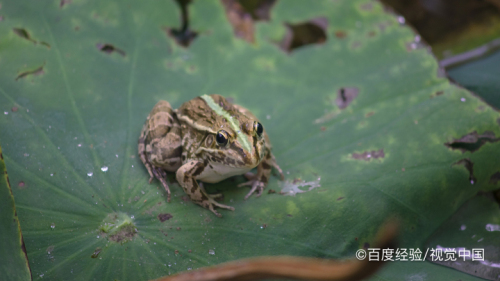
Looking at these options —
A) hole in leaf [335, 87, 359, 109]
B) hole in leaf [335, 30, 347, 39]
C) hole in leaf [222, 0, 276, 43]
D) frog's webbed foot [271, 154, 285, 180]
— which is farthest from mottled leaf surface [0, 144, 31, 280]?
hole in leaf [335, 30, 347, 39]

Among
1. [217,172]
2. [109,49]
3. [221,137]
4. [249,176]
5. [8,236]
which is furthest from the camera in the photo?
[109,49]

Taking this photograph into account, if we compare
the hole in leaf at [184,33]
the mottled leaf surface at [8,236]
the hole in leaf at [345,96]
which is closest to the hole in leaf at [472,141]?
the hole in leaf at [345,96]

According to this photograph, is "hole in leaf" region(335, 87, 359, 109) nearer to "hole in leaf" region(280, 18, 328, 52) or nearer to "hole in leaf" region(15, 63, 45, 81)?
"hole in leaf" region(280, 18, 328, 52)

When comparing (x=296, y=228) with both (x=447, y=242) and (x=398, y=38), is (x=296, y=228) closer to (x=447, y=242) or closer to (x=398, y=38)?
(x=447, y=242)

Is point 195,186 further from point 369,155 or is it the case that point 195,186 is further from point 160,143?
point 369,155

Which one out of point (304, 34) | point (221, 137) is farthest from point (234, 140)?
point (304, 34)
